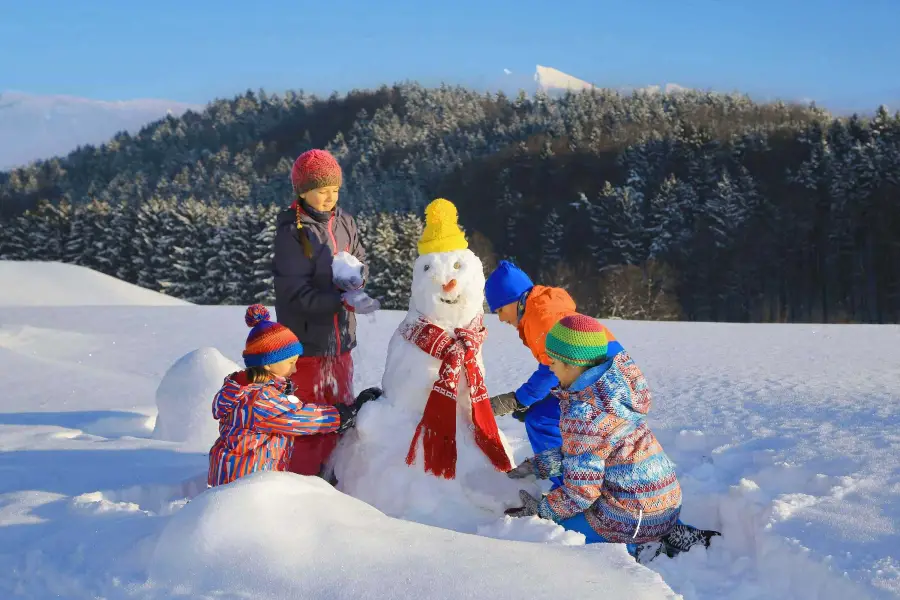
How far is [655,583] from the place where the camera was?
235 centimetres

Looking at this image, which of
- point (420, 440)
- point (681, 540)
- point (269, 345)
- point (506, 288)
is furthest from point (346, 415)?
point (681, 540)

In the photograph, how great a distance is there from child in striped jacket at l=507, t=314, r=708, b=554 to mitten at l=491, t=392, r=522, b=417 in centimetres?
71

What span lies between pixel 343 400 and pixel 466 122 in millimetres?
112139

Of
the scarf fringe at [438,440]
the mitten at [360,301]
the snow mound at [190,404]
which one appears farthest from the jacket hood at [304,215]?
the snow mound at [190,404]

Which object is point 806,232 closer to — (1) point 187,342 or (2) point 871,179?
(2) point 871,179

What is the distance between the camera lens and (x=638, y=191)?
62.1 meters

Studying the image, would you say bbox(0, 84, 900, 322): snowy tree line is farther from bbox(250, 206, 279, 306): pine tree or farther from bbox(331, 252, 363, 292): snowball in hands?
bbox(331, 252, 363, 292): snowball in hands

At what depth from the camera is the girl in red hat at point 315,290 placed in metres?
3.86

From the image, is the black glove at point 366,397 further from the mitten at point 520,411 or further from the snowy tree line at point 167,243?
the snowy tree line at point 167,243

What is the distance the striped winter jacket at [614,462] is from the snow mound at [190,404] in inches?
115

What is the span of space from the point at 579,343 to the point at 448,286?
28.0 inches

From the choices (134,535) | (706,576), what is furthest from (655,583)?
(134,535)

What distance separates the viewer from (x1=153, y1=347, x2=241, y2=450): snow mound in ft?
17.5

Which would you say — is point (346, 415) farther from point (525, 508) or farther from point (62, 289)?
point (62, 289)
